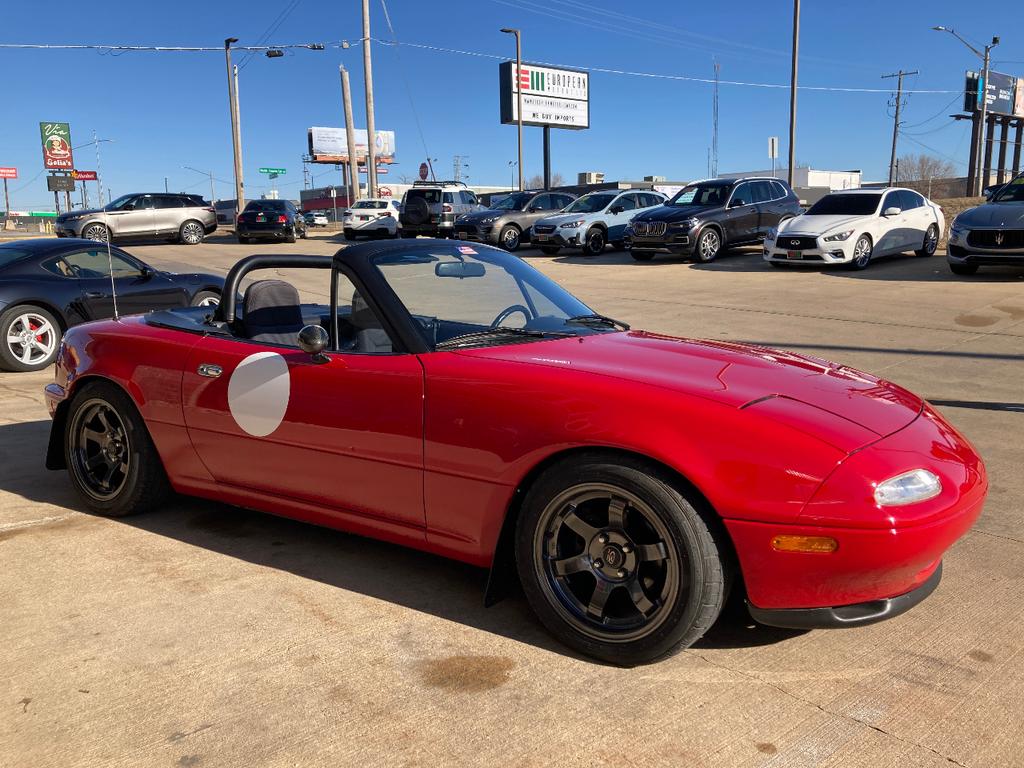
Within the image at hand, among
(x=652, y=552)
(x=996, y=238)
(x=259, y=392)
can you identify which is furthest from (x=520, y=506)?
(x=996, y=238)

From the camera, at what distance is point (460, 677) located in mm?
2717

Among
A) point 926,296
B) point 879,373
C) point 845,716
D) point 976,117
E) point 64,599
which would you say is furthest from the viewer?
point 976,117

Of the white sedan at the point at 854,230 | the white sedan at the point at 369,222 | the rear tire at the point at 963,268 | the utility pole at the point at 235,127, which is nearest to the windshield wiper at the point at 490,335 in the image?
the rear tire at the point at 963,268

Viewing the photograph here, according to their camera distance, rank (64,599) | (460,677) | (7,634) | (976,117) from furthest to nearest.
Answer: (976,117), (64,599), (7,634), (460,677)

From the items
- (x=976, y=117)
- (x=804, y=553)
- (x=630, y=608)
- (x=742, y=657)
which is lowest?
(x=742, y=657)

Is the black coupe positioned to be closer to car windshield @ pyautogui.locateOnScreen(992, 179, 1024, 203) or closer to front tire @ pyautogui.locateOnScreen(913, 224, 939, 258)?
car windshield @ pyautogui.locateOnScreen(992, 179, 1024, 203)

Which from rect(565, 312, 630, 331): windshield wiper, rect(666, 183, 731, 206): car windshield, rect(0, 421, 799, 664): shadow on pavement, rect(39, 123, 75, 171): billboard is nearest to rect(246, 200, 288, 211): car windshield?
rect(666, 183, 731, 206): car windshield

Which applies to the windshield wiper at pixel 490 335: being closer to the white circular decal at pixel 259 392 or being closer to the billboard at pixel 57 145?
the white circular decal at pixel 259 392

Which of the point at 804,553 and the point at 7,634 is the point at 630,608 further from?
the point at 7,634

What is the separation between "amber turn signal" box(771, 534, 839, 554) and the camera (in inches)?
96.7

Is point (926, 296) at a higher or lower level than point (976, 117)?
lower

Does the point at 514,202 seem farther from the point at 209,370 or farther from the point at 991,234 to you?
the point at 209,370

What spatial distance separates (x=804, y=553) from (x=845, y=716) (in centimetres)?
49

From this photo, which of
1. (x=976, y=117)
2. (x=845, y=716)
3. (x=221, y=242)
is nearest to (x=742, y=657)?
(x=845, y=716)
